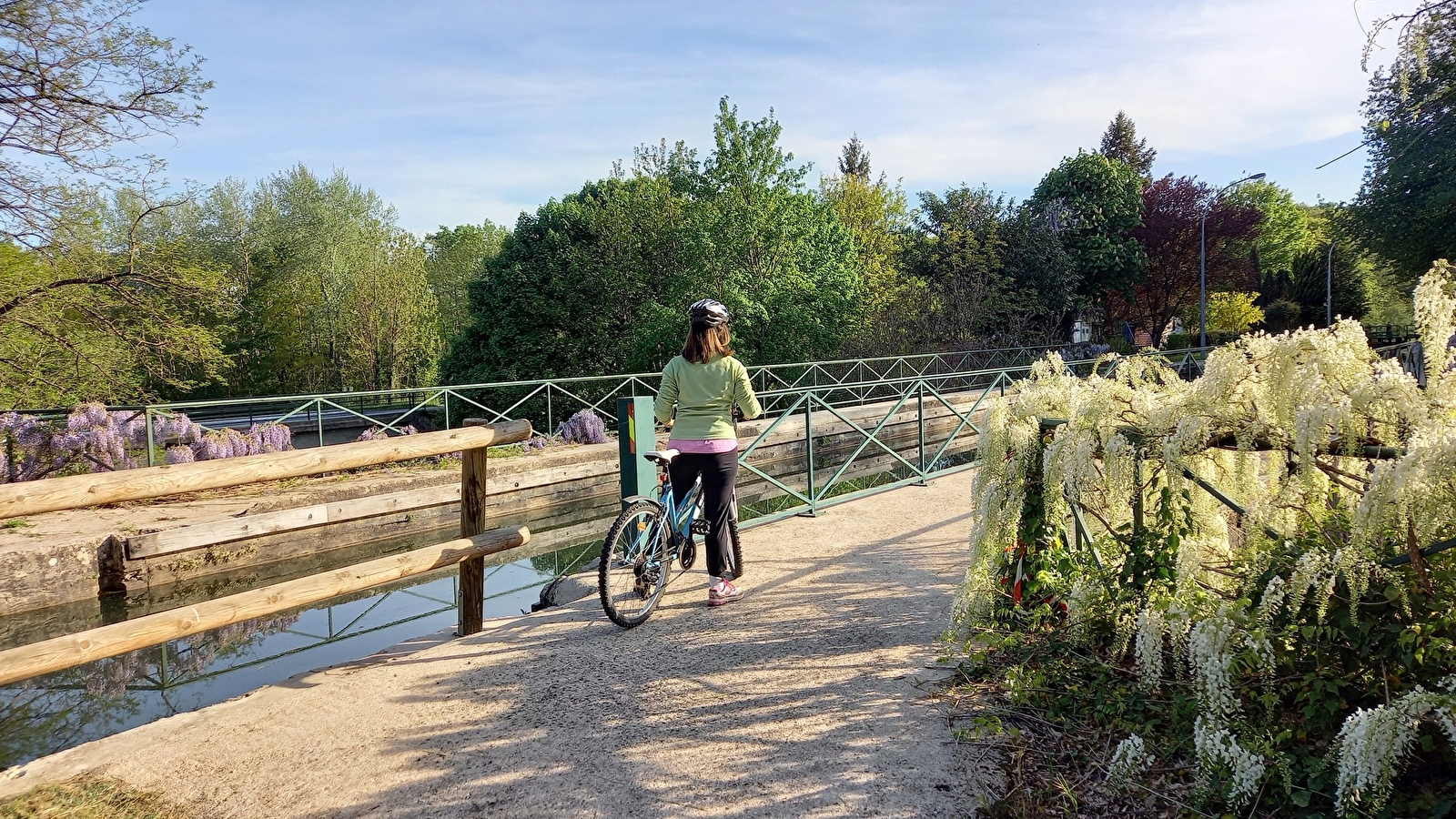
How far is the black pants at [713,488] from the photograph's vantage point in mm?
4551

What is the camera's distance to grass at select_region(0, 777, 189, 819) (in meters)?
2.61

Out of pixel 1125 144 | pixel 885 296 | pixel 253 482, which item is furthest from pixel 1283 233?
pixel 253 482

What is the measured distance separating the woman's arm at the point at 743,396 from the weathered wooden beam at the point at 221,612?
4.22 ft

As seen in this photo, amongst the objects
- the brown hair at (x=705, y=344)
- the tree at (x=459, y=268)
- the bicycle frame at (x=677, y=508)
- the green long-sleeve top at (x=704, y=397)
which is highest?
the tree at (x=459, y=268)

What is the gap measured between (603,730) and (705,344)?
2087mm

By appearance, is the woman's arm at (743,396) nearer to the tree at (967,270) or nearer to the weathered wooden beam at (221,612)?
the weathered wooden beam at (221,612)

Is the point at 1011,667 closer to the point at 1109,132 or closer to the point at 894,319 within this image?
the point at 894,319

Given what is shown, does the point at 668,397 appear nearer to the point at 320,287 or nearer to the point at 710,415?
the point at 710,415

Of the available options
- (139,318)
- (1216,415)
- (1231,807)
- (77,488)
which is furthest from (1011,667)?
(139,318)

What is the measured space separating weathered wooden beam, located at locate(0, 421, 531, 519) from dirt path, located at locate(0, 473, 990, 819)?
96cm

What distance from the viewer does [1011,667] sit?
3.24 metres

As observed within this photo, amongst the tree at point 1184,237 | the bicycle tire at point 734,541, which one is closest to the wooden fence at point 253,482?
the bicycle tire at point 734,541

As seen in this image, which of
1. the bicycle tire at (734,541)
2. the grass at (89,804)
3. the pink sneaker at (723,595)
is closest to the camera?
the grass at (89,804)

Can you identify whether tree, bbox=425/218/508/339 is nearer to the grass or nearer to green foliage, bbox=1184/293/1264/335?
green foliage, bbox=1184/293/1264/335
